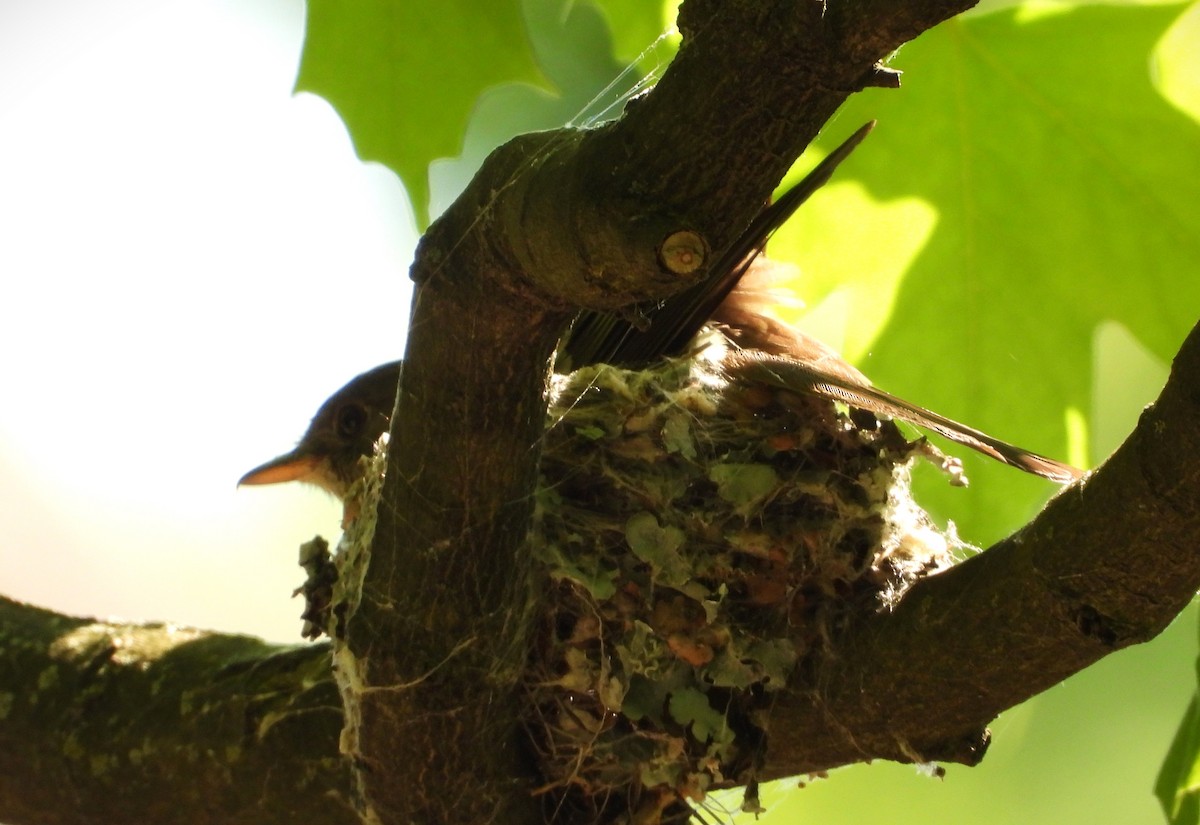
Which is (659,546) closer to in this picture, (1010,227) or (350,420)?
(1010,227)

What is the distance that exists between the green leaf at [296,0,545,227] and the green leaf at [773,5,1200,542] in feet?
2.52

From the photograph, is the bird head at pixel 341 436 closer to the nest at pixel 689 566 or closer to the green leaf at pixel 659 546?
the nest at pixel 689 566

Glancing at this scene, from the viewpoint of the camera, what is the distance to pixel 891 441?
7.81 ft

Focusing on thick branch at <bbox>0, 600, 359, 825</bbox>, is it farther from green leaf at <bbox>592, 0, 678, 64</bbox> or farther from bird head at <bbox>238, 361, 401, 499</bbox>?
green leaf at <bbox>592, 0, 678, 64</bbox>

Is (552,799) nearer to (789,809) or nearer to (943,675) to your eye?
(943,675)

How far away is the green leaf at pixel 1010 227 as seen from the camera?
2.54 meters

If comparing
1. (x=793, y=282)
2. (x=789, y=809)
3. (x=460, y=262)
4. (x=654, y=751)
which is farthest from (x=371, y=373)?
(x=789, y=809)

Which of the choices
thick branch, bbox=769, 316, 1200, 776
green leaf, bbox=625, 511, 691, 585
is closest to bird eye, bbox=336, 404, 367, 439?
green leaf, bbox=625, 511, 691, 585

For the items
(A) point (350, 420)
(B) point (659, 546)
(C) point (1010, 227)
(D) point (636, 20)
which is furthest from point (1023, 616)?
(A) point (350, 420)

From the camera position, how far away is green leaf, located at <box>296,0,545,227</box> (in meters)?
2.41

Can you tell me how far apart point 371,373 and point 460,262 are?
1.91 meters

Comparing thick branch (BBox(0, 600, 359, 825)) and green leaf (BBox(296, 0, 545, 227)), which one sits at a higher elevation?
green leaf (BBox(296, 0, 545, 227))

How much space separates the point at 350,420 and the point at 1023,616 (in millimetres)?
2173

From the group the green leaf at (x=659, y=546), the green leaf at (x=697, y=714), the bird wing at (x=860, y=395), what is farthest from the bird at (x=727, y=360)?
the green leaf at (x=697, y=714)
